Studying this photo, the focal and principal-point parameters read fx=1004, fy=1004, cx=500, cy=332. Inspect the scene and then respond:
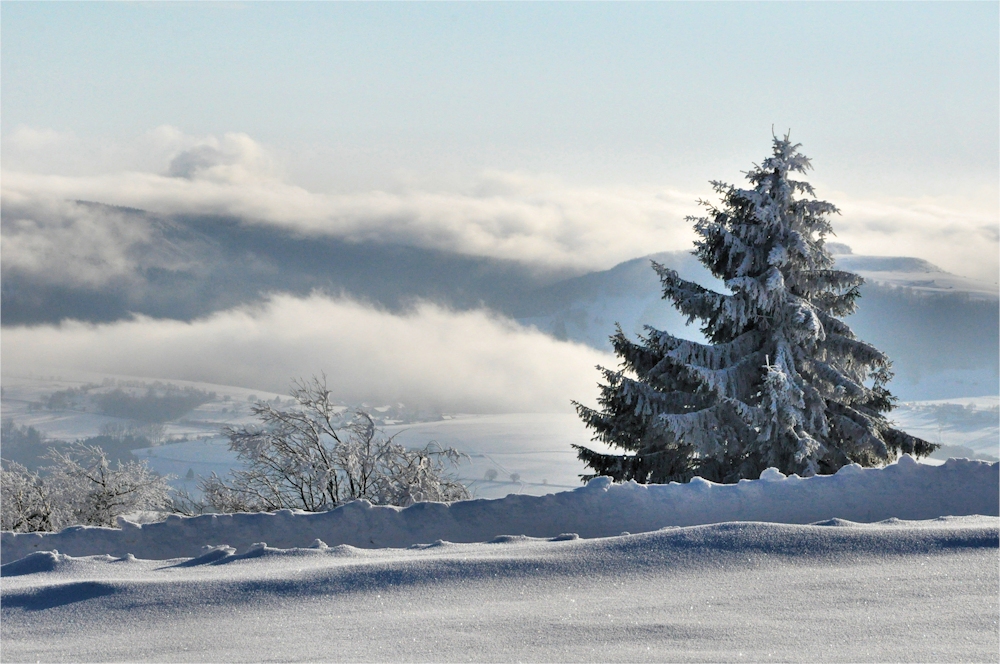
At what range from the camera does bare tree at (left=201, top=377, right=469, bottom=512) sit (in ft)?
64.6

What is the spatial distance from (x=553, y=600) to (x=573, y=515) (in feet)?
9.74

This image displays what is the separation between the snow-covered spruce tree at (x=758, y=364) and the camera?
58.4 ft

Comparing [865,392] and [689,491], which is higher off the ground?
[865,392]

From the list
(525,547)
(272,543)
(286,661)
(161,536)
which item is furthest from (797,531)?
(161,536)

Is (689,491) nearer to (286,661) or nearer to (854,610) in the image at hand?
(854,610)

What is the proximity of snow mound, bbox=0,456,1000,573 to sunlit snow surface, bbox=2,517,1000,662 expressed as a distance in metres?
1.01

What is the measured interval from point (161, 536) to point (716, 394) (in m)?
11.0

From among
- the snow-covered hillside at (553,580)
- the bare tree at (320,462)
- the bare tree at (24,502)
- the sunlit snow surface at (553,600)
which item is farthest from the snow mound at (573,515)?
the bare tree at (24,502)

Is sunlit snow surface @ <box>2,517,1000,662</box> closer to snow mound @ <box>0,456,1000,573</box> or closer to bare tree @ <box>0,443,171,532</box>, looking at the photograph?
snow mound @ <box>0,456,1000,573</box>

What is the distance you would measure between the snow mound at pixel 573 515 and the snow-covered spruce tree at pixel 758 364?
703cm

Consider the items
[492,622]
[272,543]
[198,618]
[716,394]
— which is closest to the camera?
[492,622]

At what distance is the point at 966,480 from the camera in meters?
10.2

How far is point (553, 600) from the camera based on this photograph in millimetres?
7172

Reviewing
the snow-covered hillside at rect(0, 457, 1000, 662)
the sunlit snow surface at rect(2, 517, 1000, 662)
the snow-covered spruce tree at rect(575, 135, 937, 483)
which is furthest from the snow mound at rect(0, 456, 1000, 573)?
the snow-covered spruce tree at rect(575, 135, 937, 483)
